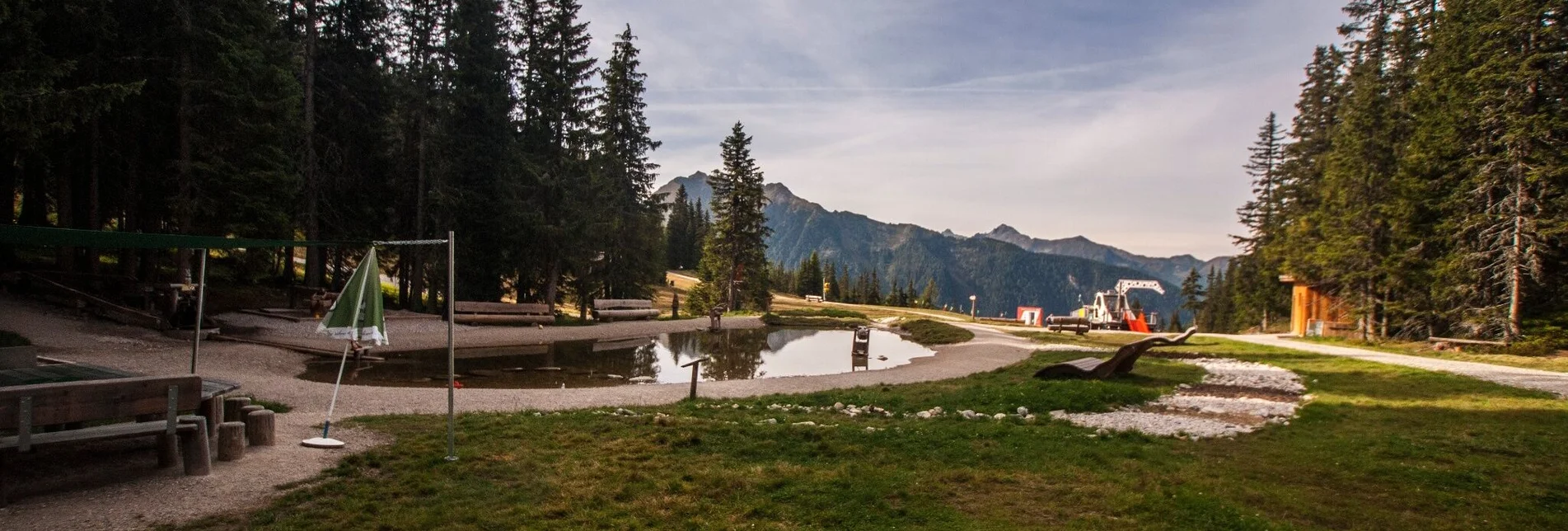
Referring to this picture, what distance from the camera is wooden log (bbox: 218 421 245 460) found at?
6.57 m

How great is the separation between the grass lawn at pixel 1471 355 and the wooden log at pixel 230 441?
2319cm

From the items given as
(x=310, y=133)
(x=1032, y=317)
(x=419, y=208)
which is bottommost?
(x=1032, y=317)

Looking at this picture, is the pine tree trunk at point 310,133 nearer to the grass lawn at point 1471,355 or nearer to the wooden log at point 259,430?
the wooden log at point 259,430

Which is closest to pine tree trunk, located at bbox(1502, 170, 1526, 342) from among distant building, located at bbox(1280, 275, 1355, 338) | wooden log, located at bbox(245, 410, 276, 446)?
distant building, located at bbox(1280, 275, 1355, 338)

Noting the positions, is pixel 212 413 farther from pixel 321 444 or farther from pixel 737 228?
pixel 737 228

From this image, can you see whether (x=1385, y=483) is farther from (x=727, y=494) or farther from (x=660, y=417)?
(x=660, y=417)

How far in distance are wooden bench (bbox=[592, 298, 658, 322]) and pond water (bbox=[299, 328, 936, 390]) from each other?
14.0 feet

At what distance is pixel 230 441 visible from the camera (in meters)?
6.61

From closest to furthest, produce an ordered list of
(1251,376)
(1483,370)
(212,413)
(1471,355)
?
(212,413) → (1251,376) → (1483,370) → (1471,355)

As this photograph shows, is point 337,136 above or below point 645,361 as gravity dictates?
above

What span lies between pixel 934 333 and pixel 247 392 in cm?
2644

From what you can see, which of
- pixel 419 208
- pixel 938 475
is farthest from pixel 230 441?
pixel 419 208

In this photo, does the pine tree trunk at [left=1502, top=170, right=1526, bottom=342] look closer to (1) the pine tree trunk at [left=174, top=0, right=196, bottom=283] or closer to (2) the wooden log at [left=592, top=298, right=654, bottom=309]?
(2) the wooden log at [left=592, top=298, right=654, bottom=309]

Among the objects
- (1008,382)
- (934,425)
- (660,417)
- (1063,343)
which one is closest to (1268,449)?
(934,425)
